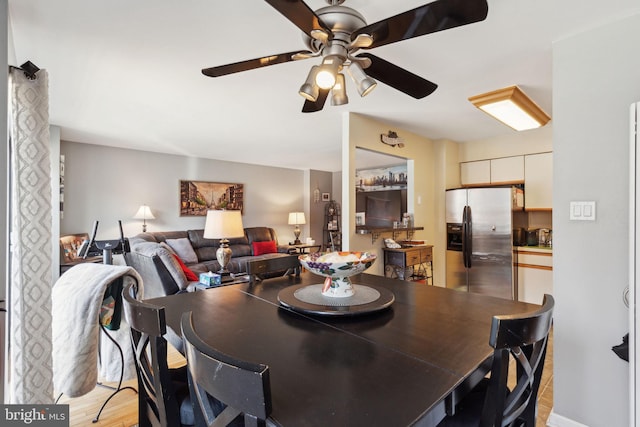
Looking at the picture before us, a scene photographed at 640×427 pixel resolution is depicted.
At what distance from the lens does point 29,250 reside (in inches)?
70.2

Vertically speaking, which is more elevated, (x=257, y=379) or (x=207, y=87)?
(x=207, y=87)

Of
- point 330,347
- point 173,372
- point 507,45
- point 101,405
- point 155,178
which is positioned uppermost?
point 507,45

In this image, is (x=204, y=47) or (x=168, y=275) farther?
(x=168, y=275)

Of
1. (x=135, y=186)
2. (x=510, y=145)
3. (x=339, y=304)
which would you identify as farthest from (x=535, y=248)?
(x=135, y=186)

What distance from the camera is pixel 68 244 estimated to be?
173 inches

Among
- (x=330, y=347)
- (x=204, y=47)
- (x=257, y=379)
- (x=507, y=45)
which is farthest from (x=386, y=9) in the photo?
(x=257, y=379)

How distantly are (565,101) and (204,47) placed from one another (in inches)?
87.8

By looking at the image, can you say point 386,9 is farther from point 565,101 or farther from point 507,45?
point 565,101

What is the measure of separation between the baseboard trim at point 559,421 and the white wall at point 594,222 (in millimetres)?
17

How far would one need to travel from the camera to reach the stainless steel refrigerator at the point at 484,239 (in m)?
3.68

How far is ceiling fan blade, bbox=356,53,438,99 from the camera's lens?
157 centimetres

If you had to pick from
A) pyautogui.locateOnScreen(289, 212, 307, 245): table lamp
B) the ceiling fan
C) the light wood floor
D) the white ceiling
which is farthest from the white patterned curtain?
pyautogui.locateOnScreen(289, 212, 307, 245): table lamp

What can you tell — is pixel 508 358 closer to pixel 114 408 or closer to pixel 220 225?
pixel 114 408

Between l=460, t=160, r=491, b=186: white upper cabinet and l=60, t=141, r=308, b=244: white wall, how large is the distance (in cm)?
413
